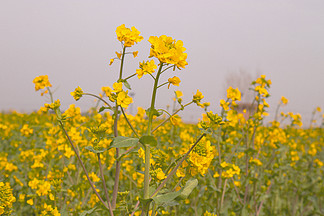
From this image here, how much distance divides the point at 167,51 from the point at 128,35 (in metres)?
0.40

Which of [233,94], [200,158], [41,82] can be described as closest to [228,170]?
[233,94]

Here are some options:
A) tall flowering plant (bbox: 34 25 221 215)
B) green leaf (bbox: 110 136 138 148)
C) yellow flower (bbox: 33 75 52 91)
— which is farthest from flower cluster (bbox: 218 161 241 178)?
yellow flower (bbox: 33 75 52 91)

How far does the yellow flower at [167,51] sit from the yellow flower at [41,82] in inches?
58.6

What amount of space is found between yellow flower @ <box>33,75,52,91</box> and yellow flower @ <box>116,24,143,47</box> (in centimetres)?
115

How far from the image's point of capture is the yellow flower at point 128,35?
1594mm

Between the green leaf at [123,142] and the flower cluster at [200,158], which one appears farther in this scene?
the flower cluster at [200,158]

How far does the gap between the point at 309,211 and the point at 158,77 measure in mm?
3774

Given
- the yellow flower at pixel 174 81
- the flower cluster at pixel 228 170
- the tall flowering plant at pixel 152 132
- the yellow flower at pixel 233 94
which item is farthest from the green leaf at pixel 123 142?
the yellow flower at pixel 233 94

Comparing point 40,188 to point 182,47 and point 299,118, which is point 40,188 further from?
point 299,118

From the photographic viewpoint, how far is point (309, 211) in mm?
4082

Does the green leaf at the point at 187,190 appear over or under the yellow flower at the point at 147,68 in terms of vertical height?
under

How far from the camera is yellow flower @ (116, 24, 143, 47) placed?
62.7 inches

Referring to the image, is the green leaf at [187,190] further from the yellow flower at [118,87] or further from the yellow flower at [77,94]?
the yellow flower at [77,94]

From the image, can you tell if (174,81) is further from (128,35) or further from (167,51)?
(128,35)
